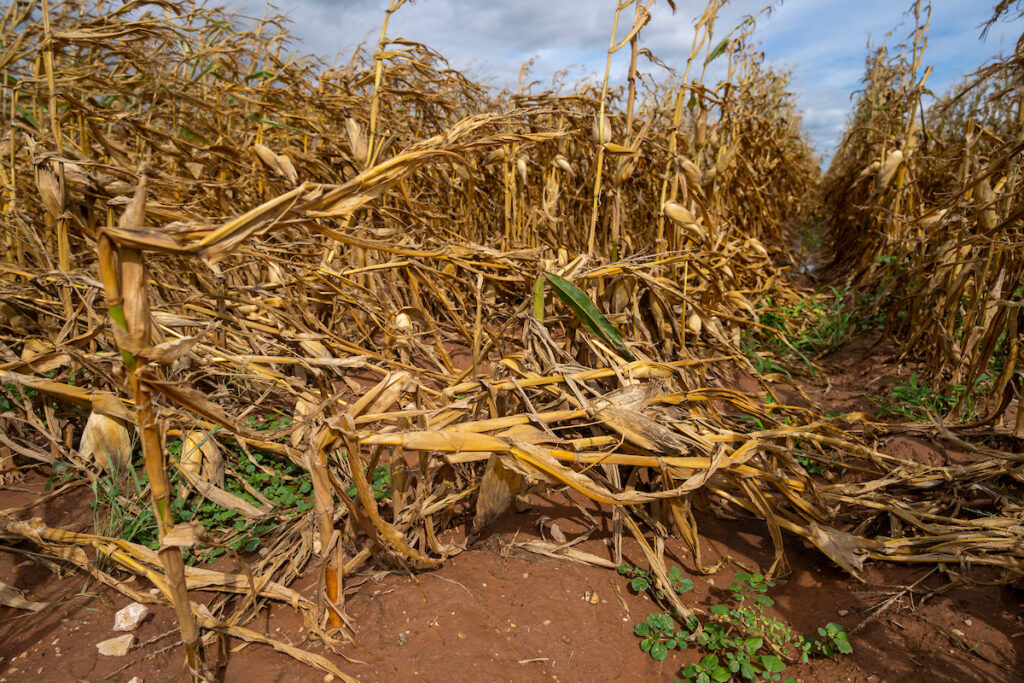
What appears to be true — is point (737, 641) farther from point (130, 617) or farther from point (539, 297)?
point (130, 617)

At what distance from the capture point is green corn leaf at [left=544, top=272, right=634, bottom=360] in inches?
66.2

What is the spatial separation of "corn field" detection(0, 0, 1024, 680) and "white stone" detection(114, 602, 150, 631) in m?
0.03

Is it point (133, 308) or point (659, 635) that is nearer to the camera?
point (133, 308)

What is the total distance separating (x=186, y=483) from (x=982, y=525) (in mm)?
2290

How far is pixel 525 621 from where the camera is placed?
4.66ft

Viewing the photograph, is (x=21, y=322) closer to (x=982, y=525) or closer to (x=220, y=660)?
(x=220, y=660)

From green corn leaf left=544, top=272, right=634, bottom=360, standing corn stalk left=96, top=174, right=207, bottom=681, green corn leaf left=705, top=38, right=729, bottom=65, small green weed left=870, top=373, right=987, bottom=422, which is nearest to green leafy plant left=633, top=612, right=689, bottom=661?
green corn leaf left=544, top=272, right=634, bottom=360

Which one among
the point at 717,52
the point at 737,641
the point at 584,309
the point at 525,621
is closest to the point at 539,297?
the point at 584,309

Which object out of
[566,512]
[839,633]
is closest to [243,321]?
[566,512]

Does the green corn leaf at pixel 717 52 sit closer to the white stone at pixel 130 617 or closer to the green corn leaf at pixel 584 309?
the green corn leaf at pixel 584 309

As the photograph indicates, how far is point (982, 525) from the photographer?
1.54 metres

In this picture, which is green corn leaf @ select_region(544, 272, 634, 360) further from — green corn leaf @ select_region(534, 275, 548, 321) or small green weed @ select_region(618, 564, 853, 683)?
small green weed @ select_region(618, 564, 853, 683)

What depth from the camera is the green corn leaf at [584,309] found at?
168cm

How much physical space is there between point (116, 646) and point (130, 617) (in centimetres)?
8
